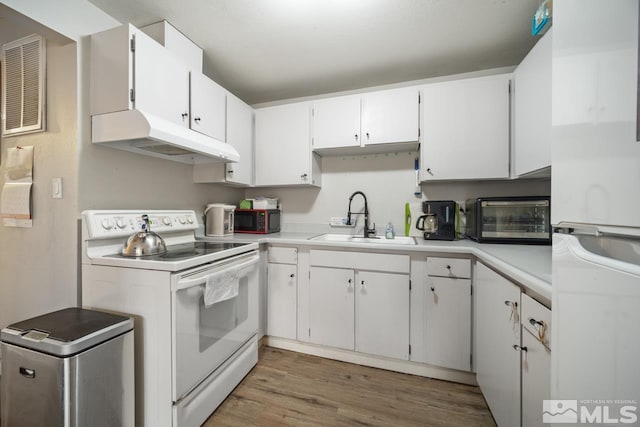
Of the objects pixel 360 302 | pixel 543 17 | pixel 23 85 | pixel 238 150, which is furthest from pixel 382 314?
pixel 23 85

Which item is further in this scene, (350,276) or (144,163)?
(350,276)

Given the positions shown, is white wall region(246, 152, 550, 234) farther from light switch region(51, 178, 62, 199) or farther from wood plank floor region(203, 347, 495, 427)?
light switch region(51, 178, 62, 199)

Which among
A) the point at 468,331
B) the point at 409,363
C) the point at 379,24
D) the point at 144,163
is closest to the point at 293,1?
the point at 379,24

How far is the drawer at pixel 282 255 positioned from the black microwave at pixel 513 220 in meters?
1.40

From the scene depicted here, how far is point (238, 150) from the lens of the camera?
89.1 inches

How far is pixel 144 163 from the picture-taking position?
68.9 inches

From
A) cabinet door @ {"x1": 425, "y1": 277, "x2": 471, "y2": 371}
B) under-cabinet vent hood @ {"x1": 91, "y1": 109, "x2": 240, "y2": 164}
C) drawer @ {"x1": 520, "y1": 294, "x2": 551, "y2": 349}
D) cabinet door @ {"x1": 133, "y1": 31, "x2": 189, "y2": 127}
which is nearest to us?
drawer @ {"x1": 520, "y1": 294, "x2": 551, "y2": 349}

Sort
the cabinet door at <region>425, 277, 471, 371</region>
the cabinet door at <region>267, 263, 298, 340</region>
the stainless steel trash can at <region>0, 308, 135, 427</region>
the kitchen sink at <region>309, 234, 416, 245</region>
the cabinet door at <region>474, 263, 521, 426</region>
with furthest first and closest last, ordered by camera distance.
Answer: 1. the kitchen sink at <region>309, 234, 416, 245</region>
2. the cabinet door at <region>267, 263, 298, 340</region>
3. the cabinet door at <region>425, 277, 471, 371</region>
4. the cabinet door at <region>474, 263, 521, 426</region>
5. the stainless steel trash can at <region>0, 308, 135, 427</region>

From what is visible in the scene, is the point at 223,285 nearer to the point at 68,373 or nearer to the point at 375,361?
the point at 68,373

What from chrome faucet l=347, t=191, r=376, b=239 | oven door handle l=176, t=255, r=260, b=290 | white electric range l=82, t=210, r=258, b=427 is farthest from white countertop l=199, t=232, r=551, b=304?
white electric range l=82, t=210, r=258, b=427

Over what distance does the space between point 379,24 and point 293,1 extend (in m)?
0.59

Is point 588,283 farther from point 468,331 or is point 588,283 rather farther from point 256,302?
point 256,302

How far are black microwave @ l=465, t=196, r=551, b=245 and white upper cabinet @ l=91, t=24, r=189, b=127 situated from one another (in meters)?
2.31

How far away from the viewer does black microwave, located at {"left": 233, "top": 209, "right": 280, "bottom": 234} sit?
237 centimetres
